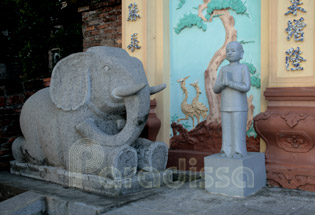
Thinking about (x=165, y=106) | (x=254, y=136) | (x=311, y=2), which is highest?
(x=311, y=2)

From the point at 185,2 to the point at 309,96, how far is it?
2.30 meters

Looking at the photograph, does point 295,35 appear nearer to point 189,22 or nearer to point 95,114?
point 189,22

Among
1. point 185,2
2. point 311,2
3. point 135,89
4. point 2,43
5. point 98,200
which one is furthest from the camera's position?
point 2,43

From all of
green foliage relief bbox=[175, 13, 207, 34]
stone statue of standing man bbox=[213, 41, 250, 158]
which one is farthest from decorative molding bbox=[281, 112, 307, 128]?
green foliage relief bbox=[175, 13, 207, 34]

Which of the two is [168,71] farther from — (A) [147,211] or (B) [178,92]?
(A) [147,211]

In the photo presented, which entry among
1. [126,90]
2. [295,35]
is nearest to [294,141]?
[295,35]

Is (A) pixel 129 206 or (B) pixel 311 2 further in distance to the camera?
(B) pixel 311 2

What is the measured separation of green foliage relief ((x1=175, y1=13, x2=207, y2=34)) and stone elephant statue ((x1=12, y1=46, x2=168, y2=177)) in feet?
4.59

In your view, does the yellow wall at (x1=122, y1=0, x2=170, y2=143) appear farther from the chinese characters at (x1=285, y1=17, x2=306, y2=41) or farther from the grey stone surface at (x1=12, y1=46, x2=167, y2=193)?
the chinese characters at (x1=285, y1=17, x2=306, y2=41)

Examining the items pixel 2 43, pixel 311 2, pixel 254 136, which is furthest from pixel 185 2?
pixel 2 43

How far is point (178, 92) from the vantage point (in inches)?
198

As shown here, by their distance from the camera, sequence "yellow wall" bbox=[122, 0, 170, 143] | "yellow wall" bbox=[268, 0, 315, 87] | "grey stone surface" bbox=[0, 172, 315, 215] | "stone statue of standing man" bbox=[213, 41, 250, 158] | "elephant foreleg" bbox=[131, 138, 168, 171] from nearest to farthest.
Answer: "grey stone surface" bbox=[0, 172, 315, 215] < "stone statue of standing man" bbox=[213, 41, 250, 158] < "yellow wall" bbox=[268, 0, 315, 87] < "elephant foreleg" bbox=[131, 138, 168, 171] < "yellow wall" bbox=[122, 0, 170, 143]

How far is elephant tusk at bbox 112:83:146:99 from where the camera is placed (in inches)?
136

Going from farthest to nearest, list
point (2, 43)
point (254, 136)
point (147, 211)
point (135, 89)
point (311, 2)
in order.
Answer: point (2, 43), point (254, 136), point (311, 2), point (135, 89), point (147, 211)
